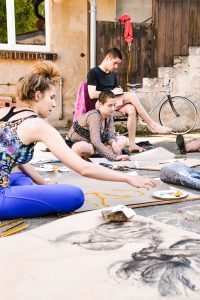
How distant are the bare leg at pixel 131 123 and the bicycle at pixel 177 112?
1.92m

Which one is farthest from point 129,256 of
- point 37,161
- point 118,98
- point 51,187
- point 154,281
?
point 118,98

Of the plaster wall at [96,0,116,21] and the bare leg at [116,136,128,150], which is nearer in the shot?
the bare leg at [116,136,128,150]

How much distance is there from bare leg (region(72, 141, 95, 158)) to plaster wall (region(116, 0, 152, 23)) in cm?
503

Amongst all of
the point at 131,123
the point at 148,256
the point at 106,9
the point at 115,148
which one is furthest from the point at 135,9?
the point at 148,256

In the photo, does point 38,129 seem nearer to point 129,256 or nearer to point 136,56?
point 129,256

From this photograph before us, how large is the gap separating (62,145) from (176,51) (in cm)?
659

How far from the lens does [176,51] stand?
8914 mm

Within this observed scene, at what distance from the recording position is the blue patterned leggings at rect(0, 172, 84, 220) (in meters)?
3.06

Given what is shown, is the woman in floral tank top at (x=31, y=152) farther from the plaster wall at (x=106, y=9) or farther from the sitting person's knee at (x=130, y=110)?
the plaster wall at (x=106, y=9)

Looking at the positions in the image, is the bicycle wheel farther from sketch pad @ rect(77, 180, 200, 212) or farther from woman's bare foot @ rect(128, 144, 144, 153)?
sketch pad @ rect(77, 180, 200, 212)

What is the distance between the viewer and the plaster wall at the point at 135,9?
9.66m

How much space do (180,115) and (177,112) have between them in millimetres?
249

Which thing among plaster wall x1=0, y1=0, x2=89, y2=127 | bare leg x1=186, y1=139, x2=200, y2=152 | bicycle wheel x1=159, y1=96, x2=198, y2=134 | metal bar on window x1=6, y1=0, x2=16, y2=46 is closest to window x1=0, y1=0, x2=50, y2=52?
metal bar on window x1=6, y1=0, x2=16, y2=46

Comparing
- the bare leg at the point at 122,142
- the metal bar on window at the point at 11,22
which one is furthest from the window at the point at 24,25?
the bare leg at the point at 122,142
